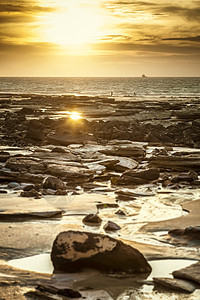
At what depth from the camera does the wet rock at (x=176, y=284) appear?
13.3 feet

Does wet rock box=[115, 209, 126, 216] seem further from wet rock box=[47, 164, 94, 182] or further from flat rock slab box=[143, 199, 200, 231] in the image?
wet rock box=[47, 164, 94, 182]

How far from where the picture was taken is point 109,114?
3016 centimetres

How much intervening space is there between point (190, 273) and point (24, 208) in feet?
10.4

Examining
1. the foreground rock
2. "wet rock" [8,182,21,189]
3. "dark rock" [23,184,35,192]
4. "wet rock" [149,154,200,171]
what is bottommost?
"wet rock" [149,154,200,171]

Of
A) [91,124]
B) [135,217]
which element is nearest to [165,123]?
[91,124]

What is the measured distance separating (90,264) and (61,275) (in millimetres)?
314

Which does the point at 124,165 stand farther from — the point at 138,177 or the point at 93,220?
the point at 93,220

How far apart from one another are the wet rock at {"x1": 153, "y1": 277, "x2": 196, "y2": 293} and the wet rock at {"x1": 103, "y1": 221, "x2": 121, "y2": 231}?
1705 millimetres

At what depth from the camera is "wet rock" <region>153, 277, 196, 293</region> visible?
4.05 meters

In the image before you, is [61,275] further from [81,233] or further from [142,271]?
[142,271]

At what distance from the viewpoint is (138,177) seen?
9352mm

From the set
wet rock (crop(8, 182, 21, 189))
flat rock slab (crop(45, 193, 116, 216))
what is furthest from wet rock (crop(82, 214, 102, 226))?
wet rock (crop(8, 182, 21, 189))

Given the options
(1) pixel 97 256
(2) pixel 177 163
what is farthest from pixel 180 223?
(2) pixel 177 163

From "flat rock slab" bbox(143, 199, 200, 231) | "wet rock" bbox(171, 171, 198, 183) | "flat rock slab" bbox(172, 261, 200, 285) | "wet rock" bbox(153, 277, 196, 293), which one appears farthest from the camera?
"wet rock" bbox(171, 171, 198, 183)
